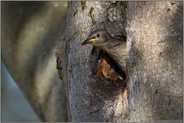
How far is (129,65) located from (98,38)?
1.19 feet

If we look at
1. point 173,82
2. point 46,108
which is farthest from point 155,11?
point 46,108

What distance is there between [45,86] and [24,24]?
1.54ft

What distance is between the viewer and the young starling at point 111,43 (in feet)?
9.55

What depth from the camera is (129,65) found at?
8.69 ft

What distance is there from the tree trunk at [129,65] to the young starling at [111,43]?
0.12 feet

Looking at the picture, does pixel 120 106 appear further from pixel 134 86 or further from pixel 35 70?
pixel 35 70

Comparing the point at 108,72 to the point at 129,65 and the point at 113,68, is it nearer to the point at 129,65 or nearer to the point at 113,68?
the point at 113,68

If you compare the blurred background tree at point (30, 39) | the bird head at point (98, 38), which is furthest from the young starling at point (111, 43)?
the blurred background tree at point (30, 39)

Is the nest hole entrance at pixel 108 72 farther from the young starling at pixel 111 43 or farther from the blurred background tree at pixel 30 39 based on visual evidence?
the blurred background tree at pixel 30 39

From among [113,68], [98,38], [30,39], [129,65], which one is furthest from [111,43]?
[30,39]

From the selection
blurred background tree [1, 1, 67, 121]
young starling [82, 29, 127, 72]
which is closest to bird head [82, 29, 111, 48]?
young starling [82, 29, 127, 72]

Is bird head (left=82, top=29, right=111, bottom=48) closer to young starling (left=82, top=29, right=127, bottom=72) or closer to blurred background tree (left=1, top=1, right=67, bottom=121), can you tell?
young starling (left=82, top=29, right=127, bottom=72)

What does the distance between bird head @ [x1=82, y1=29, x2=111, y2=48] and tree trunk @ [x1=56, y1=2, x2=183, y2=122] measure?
3 cm

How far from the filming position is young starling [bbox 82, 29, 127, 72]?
2.91 meters
